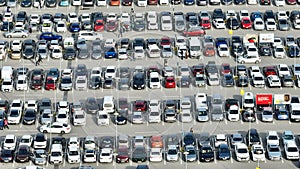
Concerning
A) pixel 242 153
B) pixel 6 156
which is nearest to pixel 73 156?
pixel 6 156

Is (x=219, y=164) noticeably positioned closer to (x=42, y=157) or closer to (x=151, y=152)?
(x=151, y=152)

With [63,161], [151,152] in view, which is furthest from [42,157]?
[151,152]

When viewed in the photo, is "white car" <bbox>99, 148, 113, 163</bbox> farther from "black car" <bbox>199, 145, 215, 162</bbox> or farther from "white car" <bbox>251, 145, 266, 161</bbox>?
"white car" <bbox>251, 145, 266, 161</bbox>

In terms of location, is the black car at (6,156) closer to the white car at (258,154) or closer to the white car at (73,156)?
the white car at (73,156)

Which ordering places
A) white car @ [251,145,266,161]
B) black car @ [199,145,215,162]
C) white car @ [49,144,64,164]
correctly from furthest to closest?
white car @ [251,145,266,161] < black car @ [199,145,215,162] < white car @ [49,144,64,164]

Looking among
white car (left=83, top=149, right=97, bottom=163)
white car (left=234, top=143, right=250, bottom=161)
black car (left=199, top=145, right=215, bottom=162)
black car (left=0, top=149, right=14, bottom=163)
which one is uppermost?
white car (left=234, top=143, right=250, bottom=161)

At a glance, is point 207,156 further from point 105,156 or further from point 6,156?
point 6,156

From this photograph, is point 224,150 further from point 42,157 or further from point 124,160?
point 42,157

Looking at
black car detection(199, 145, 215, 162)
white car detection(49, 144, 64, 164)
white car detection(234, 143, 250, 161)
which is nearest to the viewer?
white car detection(234, 143, 250, 161)

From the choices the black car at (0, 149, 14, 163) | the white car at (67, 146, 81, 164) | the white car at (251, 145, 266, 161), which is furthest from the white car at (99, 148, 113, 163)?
the white car at (251, 145, 266, 161)

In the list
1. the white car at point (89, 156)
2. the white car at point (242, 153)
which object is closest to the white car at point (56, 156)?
the white car at point (89, 156)
